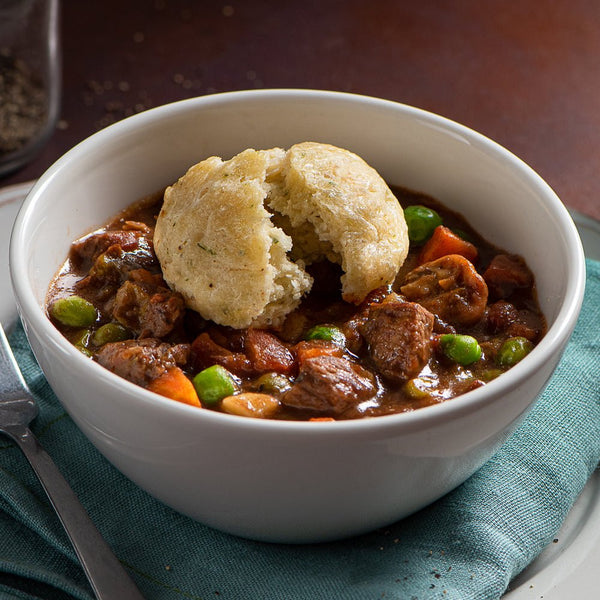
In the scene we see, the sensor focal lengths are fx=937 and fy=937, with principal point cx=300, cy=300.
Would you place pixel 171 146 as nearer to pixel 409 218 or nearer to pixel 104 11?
pixel 409 218

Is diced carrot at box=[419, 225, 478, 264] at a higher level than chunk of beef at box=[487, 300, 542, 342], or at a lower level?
lower

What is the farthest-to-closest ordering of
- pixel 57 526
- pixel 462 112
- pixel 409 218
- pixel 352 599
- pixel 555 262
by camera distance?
pixel 462 112, pixel 409 218, pixel 555 262, pixel 57 526, pixel 352 599

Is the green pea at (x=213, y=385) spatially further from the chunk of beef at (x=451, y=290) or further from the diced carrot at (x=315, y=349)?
the chunk of beef at (x=451, y=290)

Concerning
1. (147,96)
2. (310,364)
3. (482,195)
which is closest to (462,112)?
(147,96)

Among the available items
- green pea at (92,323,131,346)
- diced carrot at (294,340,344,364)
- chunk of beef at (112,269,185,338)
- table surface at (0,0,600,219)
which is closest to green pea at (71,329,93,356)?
green pea at (92,323,131,346)

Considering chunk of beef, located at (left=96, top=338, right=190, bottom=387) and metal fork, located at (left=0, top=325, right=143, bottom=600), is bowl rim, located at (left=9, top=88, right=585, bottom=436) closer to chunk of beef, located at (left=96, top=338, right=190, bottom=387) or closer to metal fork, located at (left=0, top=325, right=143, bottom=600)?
chunk of beef, located at (left=96, top=338, right=190, bottom=387)

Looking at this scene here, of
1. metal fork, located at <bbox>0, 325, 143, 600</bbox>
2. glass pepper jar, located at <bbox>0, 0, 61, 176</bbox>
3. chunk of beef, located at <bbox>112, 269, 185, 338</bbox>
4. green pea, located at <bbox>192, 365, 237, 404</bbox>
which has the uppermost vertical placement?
green pea, located at <bbox>192, 365, 237, 404</bbox>

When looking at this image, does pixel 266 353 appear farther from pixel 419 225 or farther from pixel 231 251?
pixel 419 225

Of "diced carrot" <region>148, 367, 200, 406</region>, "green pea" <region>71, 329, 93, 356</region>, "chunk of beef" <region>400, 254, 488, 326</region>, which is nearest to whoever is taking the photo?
"diced carrot" <region>148, 367, 200, 406</region>
